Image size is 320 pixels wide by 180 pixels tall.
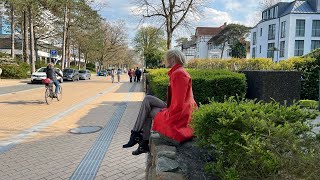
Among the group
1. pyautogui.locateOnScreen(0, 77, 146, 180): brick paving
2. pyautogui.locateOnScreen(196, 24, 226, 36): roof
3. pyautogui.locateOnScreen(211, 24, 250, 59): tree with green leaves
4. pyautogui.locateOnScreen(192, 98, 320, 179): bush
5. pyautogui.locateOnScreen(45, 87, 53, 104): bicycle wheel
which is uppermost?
pyautogui.locateOnScreen(196, 24, 226, 36): roof

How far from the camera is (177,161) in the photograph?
2715mm

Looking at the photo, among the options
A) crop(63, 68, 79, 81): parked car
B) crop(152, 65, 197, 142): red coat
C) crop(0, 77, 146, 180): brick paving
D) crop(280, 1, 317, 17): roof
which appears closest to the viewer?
crop(152, 65, 197, 142): red coat

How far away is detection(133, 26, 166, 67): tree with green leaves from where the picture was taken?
4503cm

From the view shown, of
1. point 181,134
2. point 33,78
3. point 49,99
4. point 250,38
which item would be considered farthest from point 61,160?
point 250,38

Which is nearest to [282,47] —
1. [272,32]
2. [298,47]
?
[298,47]

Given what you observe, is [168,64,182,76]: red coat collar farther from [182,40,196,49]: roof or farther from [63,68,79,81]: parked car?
[182,40,196,49]: roof

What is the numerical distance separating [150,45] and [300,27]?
28168mm

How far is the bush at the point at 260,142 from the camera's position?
1.81 m

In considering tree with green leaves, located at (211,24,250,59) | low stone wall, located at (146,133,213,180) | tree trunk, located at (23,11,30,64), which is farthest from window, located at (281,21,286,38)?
low stone wall, located at (146,133,213,180)

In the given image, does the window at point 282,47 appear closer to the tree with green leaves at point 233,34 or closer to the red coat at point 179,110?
the tree with green leaves at point 233,34

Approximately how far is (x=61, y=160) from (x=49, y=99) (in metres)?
8.18

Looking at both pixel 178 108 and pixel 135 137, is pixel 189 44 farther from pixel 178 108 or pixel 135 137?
pixel 178 108

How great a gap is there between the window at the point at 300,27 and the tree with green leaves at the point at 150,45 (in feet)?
74.0

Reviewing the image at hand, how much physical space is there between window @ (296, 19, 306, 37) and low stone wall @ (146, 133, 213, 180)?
50.0 meters
